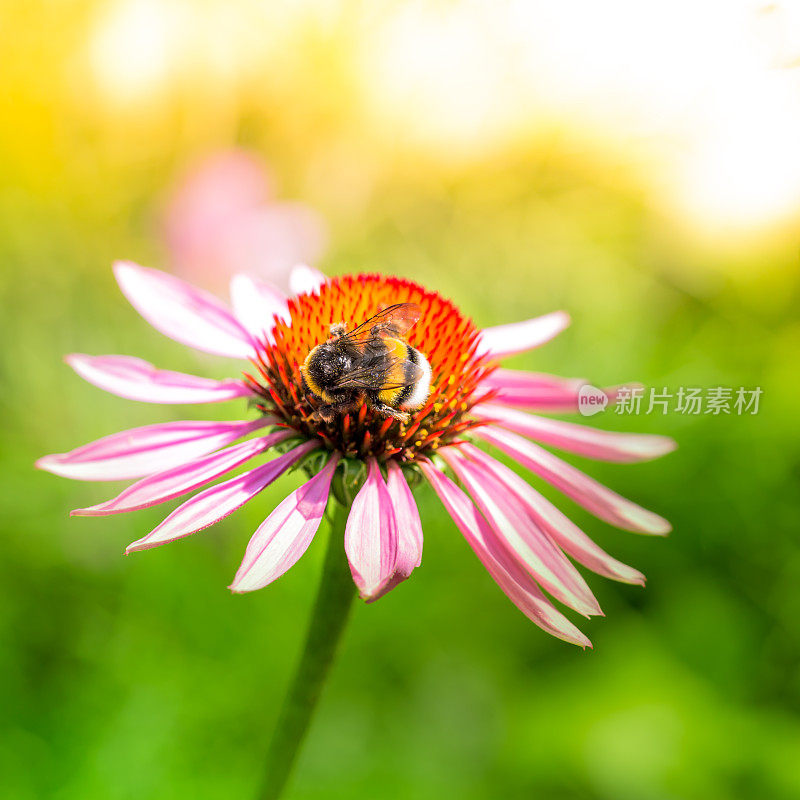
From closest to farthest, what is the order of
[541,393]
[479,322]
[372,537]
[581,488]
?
[372,537], [581,488], [541,393], [479,322]

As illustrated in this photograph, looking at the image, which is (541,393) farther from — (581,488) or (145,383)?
(145,383)

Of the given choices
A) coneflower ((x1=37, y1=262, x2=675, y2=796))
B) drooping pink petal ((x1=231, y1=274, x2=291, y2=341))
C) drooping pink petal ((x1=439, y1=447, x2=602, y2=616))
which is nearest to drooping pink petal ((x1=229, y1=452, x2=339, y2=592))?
coneflower ((x1=37, y1=262, x2=675, y2=796))

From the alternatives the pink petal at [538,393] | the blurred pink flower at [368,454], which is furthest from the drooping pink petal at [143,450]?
the pink petal at [538,393]

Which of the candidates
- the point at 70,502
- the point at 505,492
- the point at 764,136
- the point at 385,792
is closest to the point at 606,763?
the point at 385,792

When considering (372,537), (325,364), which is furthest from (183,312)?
(372,537)

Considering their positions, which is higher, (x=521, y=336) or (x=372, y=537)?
(x=521, y=336)

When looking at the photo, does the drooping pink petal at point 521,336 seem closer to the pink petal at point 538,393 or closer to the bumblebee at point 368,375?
the pink petal at point 538,393

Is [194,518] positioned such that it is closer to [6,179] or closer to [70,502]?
[70,502]

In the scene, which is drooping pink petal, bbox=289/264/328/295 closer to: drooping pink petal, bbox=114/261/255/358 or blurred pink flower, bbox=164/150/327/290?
drooping pink petal, bbox=114/261/255/358
